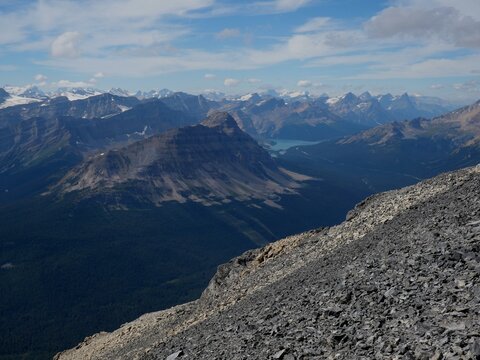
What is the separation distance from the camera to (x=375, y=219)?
169ft

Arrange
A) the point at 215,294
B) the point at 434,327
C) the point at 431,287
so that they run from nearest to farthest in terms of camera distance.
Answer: the point at 434,327 < the point at 431,287 < the point at 215,294

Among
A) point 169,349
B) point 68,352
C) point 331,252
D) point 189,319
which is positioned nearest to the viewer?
point 169,349

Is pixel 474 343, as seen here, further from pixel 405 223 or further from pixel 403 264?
pixel 405 223

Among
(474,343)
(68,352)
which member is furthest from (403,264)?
(68,352)

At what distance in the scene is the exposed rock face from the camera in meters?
23.0

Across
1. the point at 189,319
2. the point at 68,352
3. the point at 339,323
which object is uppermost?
the point at 339,323

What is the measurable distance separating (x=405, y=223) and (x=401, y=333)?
2120 cm

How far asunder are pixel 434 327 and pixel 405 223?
70.7ft

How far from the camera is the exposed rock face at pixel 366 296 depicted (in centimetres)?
2300

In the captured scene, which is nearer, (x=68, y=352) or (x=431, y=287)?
(x=431, y=287)

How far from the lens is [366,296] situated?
A: 2914 cm

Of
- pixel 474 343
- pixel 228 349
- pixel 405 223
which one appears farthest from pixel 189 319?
pixel 474 343

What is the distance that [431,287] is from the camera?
87.7 feet

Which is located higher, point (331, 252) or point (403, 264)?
point (403, 264)
